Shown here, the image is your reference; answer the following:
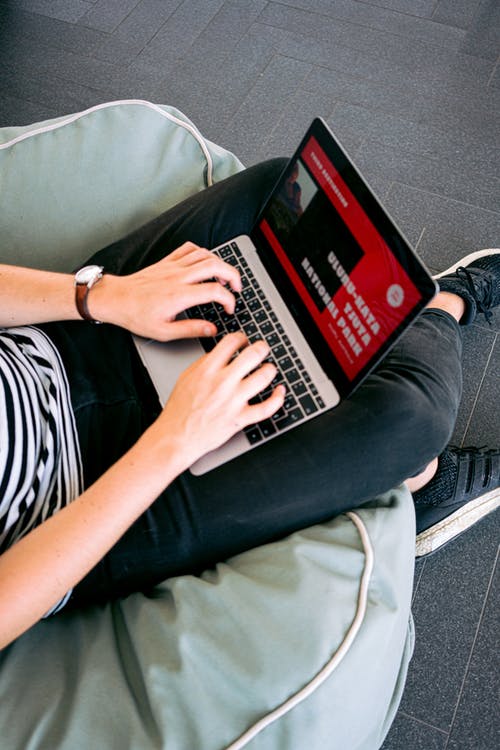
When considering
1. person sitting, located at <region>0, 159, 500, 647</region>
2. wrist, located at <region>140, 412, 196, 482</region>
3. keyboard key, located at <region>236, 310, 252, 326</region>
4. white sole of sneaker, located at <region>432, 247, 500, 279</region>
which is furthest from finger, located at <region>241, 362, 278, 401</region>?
white sole of sneaker, located at <region>432, 247, 500, 279</region>

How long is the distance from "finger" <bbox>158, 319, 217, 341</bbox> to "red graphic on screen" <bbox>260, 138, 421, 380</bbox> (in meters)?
0.16

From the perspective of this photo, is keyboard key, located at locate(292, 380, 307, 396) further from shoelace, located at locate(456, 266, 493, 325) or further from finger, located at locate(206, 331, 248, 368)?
shoelace, located at locate(456, 266, 493, 325)

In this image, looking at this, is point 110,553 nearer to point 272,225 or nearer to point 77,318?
point 77,318

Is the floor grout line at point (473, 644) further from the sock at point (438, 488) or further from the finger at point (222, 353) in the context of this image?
the finger at point (222, 353)

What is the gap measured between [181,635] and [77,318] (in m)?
0.52

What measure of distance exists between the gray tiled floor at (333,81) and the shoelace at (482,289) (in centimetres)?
8

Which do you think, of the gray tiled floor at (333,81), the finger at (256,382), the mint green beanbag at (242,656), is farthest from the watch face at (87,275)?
the gray tiled floor at (333,81)

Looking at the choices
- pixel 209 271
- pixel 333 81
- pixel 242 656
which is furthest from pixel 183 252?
pixel 333 81

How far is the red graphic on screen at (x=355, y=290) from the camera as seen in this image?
0.77m

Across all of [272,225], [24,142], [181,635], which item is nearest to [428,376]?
[272,225]

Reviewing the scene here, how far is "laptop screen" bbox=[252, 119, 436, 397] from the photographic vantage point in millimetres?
772

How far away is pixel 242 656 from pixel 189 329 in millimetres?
469

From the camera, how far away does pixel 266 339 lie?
0.97 meters

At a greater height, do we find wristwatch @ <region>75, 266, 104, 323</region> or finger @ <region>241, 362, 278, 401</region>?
finger @ <region>241, 362, 278, 401</region>
